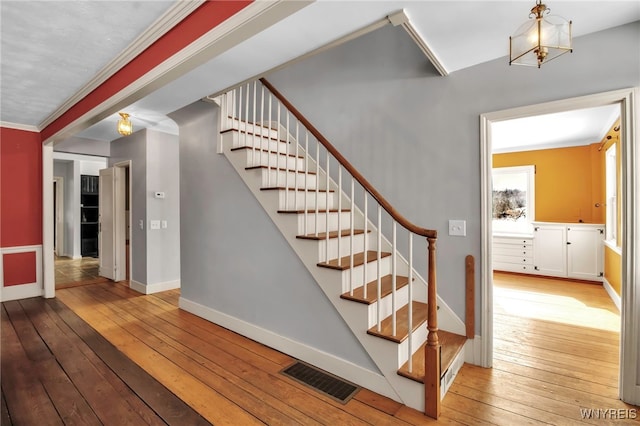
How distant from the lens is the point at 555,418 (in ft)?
6.21

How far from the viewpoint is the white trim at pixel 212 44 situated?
1.45 meters

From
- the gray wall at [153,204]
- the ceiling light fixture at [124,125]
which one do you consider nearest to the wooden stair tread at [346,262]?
the ceiling light fixture at [124,125]

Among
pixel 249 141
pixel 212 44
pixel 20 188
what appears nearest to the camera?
pixel 212 44

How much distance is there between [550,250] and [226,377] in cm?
587

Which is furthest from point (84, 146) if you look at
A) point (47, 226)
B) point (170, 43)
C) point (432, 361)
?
point (432, 361)

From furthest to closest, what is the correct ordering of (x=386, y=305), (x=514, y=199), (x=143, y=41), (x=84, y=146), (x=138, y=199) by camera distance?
(x=514, y=199) < (x=84, y=146) < (x=138, y=199) < (x=386, y=305) < (x=143, y=41)

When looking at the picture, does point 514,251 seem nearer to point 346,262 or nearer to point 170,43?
point 346,262

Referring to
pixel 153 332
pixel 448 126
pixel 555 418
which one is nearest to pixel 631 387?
pixel 555 418

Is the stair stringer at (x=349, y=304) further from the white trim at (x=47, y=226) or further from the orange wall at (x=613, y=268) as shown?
the white trim at (x=47, y=226)

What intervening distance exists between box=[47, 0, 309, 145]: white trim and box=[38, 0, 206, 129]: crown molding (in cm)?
19

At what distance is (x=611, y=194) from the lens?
4.63 meters

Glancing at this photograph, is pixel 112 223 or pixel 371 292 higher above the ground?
pixel 112 223

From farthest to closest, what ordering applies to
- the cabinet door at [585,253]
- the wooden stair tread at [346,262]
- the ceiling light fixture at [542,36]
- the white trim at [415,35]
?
the cabinet door at [585,253], the wooden stair tread at [346,262], the white trim at [415,35], the ceiling light fixture at [542,36]

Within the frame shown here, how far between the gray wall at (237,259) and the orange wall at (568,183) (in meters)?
5.48
